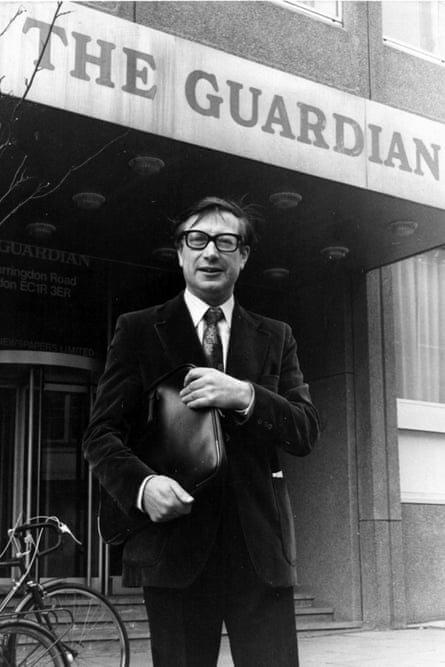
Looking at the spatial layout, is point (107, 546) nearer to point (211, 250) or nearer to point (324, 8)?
point (324, 8)

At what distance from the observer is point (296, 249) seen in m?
9.24

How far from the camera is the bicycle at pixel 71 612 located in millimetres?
5496

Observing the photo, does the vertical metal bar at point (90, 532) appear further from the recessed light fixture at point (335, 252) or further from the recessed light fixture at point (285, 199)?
the recessed light fixture at point (285, 199)

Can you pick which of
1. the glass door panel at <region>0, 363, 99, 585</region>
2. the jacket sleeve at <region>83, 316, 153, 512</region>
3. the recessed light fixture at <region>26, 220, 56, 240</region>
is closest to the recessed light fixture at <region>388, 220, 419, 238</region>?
the recessed light fixture at <region>26, 220, 56, 240</region>

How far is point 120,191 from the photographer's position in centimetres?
765

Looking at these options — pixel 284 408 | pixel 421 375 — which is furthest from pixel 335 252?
pixel 284 408

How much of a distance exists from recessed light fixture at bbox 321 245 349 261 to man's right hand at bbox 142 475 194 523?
7.18 metres

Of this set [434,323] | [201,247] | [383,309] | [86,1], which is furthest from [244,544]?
[434,323]

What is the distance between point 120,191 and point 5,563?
332 centimetres

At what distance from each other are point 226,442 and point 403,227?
6448 mm

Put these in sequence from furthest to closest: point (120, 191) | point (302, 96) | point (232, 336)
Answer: point (120, 191) → point (302, 96) → point (232, 336)

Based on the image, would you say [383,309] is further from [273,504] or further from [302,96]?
[273,504]

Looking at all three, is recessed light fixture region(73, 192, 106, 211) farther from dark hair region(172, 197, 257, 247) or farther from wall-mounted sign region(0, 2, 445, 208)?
dark hair region(172, 197, 257, 247)

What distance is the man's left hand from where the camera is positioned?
6.83ft
